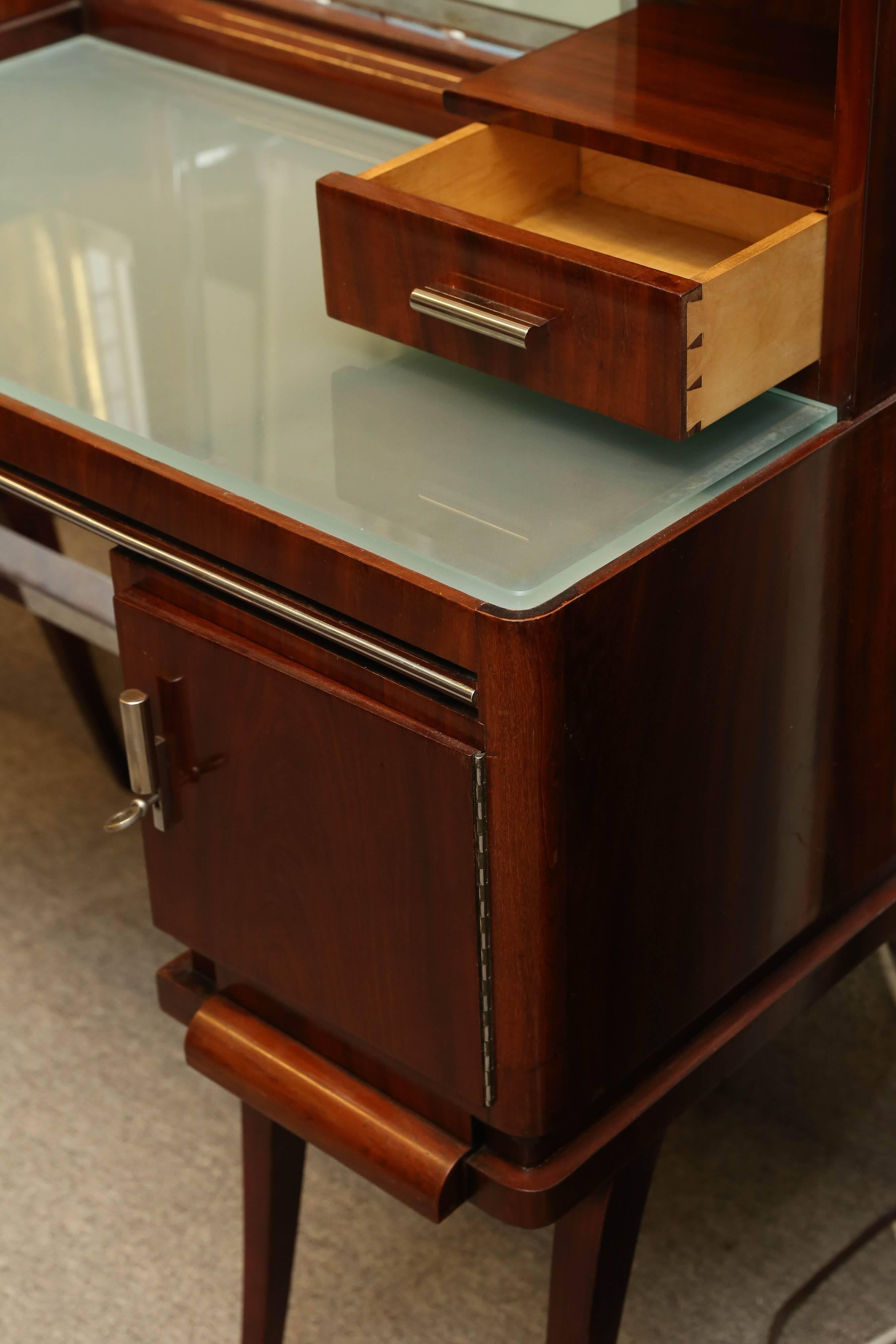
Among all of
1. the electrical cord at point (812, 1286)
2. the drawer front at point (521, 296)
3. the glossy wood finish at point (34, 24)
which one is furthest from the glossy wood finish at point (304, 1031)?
the glossy wood finish at point (34, 24)

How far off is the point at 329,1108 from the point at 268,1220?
21 centimetres

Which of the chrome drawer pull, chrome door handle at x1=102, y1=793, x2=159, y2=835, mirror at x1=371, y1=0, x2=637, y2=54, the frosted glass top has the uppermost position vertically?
mirror at x1=371, y1=0, x2=637, y2=54

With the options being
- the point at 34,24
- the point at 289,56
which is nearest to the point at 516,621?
the point at 289,56

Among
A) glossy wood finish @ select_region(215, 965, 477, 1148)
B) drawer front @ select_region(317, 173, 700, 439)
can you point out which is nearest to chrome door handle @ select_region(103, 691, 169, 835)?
glossy wood finish @ select_region(215, 965, 477, 1148)

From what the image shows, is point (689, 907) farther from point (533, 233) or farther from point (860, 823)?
point (533, 233)

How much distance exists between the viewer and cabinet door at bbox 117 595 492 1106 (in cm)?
76

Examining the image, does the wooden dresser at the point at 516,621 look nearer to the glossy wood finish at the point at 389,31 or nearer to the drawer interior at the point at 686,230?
the drawer interior at the point at 686,230

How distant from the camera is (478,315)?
A: 792mm

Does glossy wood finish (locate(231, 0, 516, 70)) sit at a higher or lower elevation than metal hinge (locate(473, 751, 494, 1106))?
higher

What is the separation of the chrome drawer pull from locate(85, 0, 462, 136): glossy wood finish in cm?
37

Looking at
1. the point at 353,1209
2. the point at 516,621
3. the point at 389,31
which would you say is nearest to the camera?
the point at 516,621

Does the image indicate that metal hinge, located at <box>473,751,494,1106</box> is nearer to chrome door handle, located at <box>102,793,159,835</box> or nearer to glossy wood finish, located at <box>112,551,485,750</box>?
glossy wood finish, located at <box>112,551,485,750</box>

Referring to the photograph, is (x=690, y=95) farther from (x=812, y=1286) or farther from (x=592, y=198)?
(x=812, y=1286)

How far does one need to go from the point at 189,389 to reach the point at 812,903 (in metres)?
0.45
